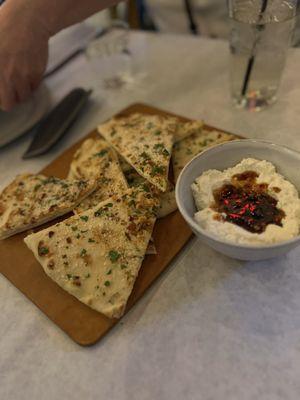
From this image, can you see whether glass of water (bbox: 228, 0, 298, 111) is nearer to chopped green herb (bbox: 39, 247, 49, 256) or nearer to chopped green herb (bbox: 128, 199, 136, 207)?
chopped green herb (bbox: 128, 199, 136, 207)

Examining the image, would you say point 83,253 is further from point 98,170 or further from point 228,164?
point 228,164

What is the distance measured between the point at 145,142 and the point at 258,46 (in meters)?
0.63

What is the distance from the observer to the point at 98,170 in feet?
4.64

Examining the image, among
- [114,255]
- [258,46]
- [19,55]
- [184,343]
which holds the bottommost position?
[184,343]

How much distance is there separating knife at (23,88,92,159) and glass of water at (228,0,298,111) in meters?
0.79

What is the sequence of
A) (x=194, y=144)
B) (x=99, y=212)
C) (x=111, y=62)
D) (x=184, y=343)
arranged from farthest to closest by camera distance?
1. (x=111, y=62)
2. (x=194, y=144)
3. (x=99, y=212)
4. (x=184, y=343)

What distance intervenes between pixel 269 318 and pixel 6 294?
821 mm

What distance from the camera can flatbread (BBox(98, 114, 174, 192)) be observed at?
129 centimetres

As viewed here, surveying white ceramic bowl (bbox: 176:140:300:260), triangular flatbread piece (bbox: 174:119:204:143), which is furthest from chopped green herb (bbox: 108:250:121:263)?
triangular flatbread piece (bbox: 174:119:204:143)

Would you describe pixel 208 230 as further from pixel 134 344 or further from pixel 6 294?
pixel 6 294

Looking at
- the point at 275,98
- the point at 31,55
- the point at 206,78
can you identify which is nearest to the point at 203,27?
the point at 206,78

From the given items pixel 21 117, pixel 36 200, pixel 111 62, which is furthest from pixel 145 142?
pixel 111 62

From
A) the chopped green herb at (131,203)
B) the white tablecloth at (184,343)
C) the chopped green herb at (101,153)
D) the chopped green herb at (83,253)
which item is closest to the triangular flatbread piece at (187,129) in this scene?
the chopped green herb at (101,153)

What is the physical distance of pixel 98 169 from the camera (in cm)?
142
